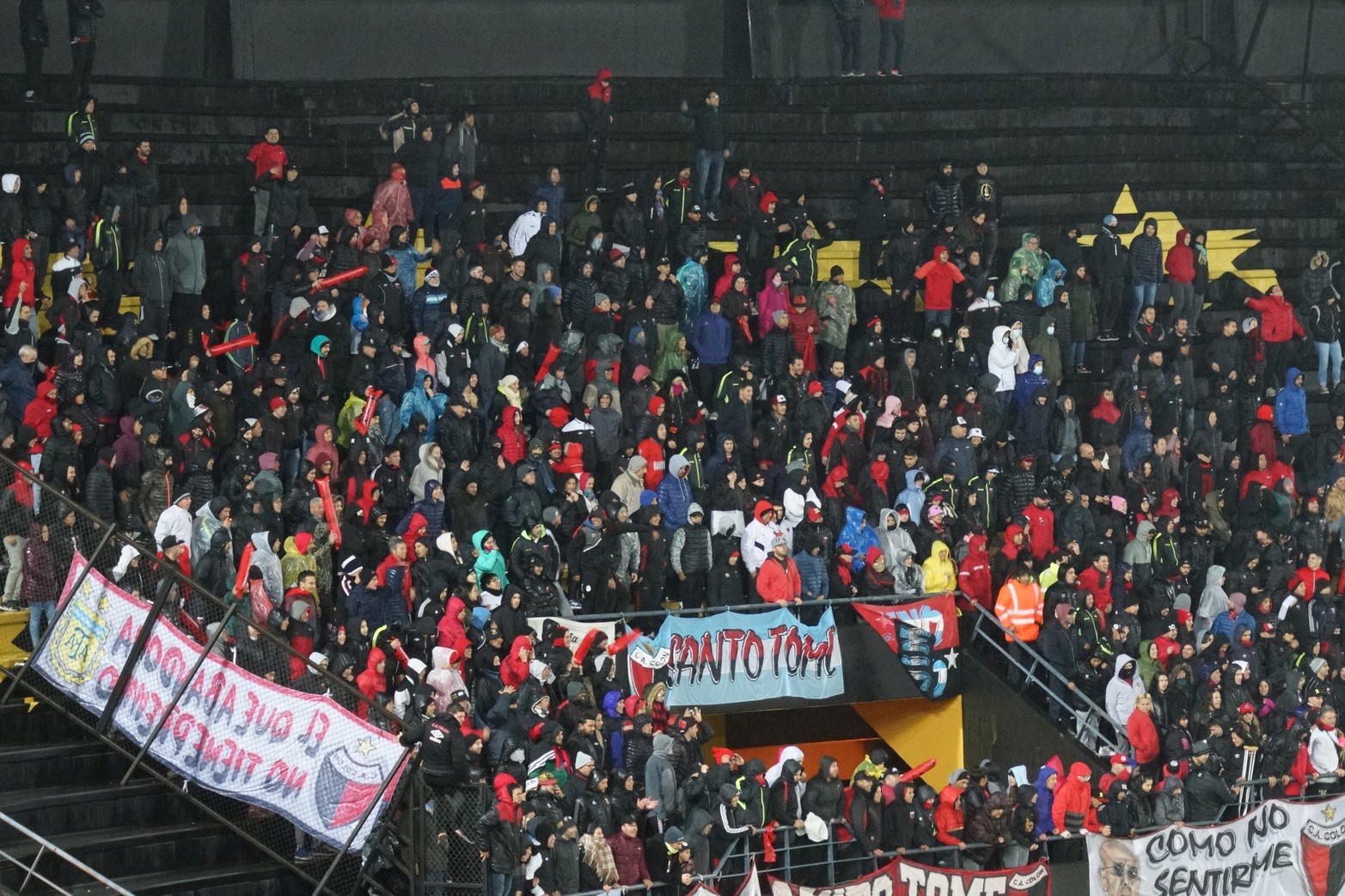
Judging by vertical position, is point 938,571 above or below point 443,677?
above

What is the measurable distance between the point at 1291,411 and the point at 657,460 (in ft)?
27.9

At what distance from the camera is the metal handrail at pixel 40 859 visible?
1383 centimetres

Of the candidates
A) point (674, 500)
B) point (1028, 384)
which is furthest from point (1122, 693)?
point (674, 500)

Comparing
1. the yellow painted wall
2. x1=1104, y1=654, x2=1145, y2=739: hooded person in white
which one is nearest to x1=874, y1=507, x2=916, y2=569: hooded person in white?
the yellow painted wall

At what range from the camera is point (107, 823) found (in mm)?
15594

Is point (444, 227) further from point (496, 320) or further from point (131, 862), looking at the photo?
point (131, 862)

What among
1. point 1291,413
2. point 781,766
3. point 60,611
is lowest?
point 781,766

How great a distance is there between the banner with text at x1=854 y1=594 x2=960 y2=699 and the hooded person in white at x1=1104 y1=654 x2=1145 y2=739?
1711 mm

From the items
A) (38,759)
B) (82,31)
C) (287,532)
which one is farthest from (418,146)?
(38,759)

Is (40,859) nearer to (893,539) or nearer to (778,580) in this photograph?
(778,580)

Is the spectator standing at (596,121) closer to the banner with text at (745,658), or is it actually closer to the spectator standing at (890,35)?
the spectator standing at (890,35)

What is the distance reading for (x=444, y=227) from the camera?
24.6 m

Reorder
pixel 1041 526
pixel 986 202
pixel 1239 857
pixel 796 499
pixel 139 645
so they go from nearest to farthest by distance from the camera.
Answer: pixel 139 645 < pixel 1239 857 < pixel 796 499 < pixel 1041 526 < pixel 986 202

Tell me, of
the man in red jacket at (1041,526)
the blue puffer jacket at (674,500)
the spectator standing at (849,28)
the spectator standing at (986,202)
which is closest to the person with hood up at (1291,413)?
the spectator standing at (986,202)
